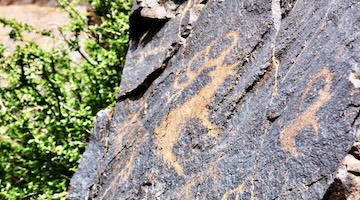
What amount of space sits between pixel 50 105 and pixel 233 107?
3136mm

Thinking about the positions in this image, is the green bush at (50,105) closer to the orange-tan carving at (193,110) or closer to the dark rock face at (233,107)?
the dark rock face at (233,107)

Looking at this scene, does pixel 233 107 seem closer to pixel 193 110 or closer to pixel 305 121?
pixel 193 110

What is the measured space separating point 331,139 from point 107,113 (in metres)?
2.41

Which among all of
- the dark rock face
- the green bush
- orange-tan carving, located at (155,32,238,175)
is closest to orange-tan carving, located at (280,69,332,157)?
the dark rock face

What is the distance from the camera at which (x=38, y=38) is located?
8.52 m

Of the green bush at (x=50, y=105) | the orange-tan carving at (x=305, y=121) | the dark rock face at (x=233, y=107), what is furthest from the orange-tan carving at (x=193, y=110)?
the green bush at (x=50, y=105)

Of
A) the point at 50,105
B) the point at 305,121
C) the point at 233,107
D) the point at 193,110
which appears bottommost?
the point at 50,105

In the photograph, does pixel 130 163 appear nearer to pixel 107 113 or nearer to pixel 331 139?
pixel 107 113

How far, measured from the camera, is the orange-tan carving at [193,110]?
11.7ft

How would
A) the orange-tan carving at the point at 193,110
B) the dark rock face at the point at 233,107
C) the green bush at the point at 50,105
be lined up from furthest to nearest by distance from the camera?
the green bush at the point at 50,105
the orange-tan carving at the point at 193,110
the dark rock face at the point at 233,107

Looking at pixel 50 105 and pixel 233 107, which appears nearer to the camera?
pixel 233 107

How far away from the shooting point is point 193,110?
12.0 feet

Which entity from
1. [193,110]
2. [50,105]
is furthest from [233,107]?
[50,105]

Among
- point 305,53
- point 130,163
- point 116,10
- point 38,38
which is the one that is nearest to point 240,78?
point 305,53
